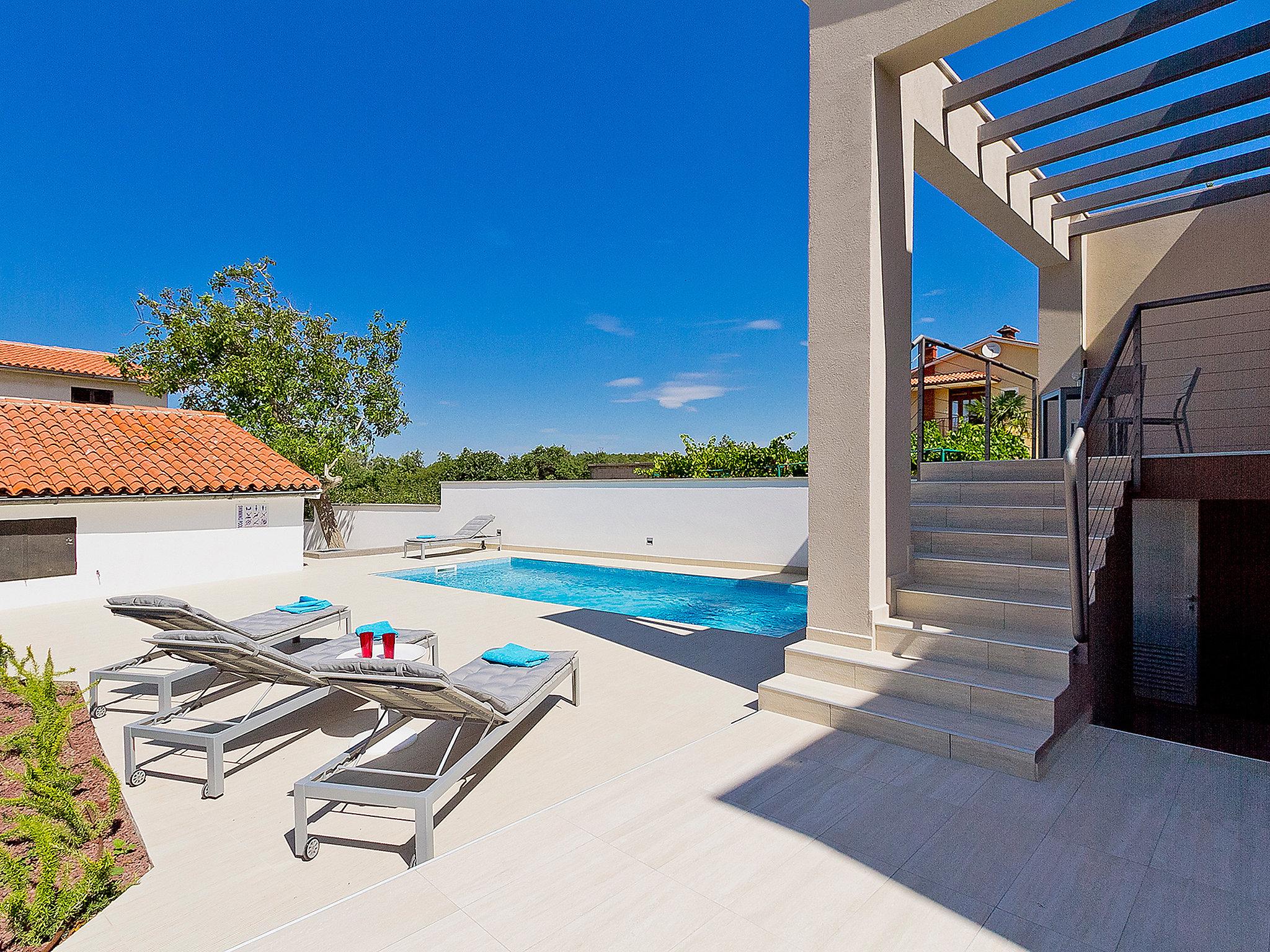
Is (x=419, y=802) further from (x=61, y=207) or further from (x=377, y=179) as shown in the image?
(x=61, y=207)

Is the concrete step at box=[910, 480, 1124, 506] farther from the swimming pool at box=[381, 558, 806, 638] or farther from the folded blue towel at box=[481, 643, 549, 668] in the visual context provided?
the folded blue towel at box=[481, 643, 549, 668]

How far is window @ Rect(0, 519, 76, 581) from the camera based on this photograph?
962 cm

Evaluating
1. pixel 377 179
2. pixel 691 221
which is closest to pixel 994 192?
pixel 691 221

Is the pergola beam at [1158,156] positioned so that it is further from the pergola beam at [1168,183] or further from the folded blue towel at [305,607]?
the folded blue towel at [305,607]

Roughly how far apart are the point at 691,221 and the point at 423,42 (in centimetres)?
1096

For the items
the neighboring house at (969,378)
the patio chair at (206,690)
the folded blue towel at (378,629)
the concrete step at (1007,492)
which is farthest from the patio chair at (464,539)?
the neighboring house at (969,378)

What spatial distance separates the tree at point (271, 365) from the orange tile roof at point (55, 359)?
635 centimetres

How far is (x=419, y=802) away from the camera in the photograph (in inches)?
112

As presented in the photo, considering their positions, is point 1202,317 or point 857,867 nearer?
point 857,867

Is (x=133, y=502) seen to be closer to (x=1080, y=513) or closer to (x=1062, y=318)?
(x=1080, y=513)

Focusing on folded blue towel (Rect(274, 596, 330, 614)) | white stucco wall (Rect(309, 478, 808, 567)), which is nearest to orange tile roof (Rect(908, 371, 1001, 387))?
white stucco wall (Rect(309, 478, 808, 567))

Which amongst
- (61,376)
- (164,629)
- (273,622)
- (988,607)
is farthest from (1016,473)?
(61,376)

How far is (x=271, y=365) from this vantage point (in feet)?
55.2

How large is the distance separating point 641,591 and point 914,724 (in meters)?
8.26
